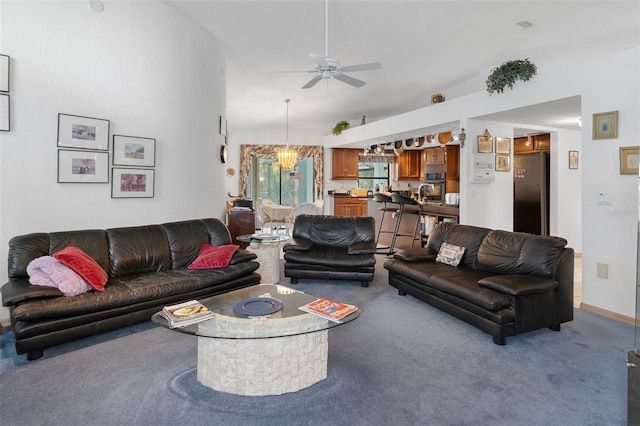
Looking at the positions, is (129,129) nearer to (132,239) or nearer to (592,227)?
(132,239)

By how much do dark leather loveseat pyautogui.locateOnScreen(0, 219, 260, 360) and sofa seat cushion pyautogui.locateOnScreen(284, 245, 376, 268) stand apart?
0.72 metres

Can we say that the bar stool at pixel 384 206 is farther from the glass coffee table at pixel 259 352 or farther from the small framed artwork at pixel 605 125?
the glass coffee table at pixel 259 352

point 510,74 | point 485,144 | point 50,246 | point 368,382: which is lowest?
point 368,382

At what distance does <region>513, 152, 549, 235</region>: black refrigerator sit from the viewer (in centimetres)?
630

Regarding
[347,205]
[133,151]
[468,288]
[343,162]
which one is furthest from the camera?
[343,162]

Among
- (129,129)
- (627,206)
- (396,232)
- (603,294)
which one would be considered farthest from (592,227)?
(129,129)

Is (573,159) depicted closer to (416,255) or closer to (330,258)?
(416,255)

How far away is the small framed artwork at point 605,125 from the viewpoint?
3.51 m

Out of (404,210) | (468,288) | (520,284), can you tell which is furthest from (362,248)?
(404,210)

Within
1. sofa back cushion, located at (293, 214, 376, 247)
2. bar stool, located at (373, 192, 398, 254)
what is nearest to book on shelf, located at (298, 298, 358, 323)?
sofa back cushion, located at (293, 214, 376, 247)

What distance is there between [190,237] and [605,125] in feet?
14.7

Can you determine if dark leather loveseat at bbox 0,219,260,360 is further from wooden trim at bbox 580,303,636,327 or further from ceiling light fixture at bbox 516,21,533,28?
ceiling light fixture at bbox 516,21,533,28

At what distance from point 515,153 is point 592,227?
3651 millimetres

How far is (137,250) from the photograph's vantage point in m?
3.72
